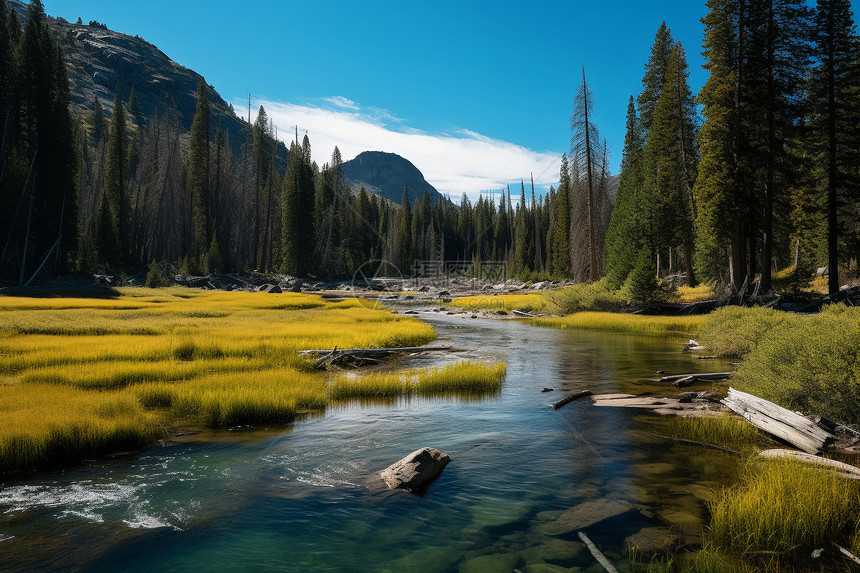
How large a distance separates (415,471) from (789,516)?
15.9ft

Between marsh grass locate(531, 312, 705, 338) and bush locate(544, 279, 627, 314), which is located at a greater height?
bush locate(544, 279, 627, 314)

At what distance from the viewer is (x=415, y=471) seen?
7047mm

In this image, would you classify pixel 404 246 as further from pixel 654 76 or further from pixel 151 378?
pixel 151 378

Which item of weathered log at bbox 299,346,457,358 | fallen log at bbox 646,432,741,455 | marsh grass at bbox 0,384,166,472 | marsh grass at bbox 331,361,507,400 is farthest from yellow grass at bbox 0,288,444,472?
fallen log at bbox 646,432,741,455

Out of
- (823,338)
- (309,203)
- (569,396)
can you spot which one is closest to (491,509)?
(569,396)

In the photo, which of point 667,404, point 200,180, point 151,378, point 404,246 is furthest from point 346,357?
point 404,246

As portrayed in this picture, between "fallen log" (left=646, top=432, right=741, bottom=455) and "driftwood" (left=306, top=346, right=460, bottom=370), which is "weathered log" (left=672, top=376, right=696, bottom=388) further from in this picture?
"driftwood" (left=306, top=346, right=460, bottom=370)

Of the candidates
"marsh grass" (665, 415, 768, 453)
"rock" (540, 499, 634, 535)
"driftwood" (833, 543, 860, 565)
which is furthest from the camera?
"marsh grass" (665, 415, 768, 453)

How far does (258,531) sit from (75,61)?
22971 cm

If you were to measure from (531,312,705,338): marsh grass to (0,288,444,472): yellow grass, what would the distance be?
493 inches

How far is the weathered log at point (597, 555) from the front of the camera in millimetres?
4762

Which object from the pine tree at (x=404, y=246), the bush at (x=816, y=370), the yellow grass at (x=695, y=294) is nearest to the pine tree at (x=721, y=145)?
the yellow grass at (x=695, y=294)

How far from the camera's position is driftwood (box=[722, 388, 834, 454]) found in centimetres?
713

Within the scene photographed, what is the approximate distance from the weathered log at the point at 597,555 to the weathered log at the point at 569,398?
6145 millimetres
